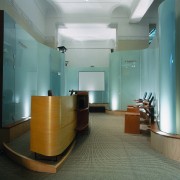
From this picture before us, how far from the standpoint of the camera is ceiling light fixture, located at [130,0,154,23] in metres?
7.97

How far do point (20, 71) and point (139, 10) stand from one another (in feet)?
20.5

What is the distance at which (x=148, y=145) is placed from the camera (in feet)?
13.9

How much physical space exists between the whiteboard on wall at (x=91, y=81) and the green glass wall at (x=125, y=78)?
1828 millimetres

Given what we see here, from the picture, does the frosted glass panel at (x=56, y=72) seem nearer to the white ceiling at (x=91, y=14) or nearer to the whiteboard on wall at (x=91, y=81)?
the whiteboard on wall at (x=91, y=81)

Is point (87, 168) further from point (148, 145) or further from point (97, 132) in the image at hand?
point (97, 132)

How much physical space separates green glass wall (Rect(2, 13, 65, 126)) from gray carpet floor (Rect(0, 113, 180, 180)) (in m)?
1.03

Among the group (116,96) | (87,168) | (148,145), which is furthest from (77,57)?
(87,168)

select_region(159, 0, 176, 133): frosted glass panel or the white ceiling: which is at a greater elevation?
the white ceiling

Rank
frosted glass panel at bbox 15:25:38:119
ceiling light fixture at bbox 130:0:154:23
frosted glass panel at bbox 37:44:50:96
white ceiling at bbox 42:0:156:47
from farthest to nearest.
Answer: white ceiling at bbox 42:0:156:47, ceiling light fixture at bbox 130:0:154:23, frosted glass panel at bbox 37:44:50:96, frosted glass panel at bbox 15:25:38:119

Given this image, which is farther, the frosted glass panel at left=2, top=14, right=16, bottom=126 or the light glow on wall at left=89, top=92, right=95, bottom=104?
the light glow on wall at left=89, top=92, right=95, bottom=104

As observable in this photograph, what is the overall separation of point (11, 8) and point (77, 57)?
6901 millimetres

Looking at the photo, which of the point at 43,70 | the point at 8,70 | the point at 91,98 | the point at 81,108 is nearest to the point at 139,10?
the point at 43,70

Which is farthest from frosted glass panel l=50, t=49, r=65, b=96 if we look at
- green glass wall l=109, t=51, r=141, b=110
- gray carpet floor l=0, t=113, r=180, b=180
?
gray carpet floor l=0, t=113, r=180, b=180

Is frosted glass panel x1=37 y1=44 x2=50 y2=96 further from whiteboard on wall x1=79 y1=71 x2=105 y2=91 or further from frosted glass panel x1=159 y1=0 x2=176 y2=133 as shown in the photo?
frosted glass panel x1=159 y1=0 x2=176 y2=133
